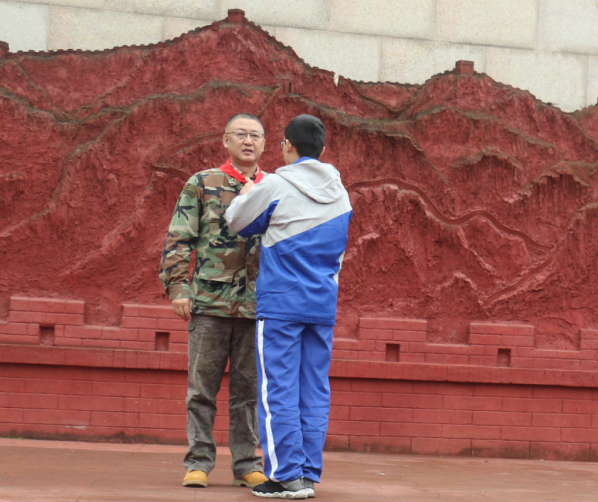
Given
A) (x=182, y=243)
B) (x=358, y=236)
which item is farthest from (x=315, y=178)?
(x=358, y=236)

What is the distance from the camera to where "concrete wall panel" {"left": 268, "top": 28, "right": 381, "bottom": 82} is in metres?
6.62

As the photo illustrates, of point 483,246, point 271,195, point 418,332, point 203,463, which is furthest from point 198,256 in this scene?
point 483,246

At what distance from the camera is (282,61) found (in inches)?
245

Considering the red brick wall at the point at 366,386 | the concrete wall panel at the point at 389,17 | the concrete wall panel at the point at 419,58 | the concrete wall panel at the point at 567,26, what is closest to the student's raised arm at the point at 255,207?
the red brick wall at the point at 366,386

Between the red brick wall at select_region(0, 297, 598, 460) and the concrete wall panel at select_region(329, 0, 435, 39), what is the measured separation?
2518 mm

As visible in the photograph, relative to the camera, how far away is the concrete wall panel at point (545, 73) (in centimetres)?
684

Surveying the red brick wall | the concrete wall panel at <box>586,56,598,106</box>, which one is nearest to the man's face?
the red brick wall

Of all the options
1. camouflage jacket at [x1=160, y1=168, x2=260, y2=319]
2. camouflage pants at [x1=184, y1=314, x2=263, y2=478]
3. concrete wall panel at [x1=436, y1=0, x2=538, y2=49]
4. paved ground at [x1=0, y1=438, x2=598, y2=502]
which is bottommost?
paved ground at [x1=0, y1=438, x2=598, y2=502]

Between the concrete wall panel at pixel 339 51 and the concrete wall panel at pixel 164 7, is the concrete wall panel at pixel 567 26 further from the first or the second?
the concrete wall panel at pixel 164 7

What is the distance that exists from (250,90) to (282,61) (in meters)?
0.38

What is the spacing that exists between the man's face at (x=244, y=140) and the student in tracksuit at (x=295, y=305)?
356 mm

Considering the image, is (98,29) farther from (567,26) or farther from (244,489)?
(244,489)

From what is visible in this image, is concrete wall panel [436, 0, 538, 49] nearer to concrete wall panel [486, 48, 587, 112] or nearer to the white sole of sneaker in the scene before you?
concrete wall panel [486, 48, 587, 112]

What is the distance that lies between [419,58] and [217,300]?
3684mm
